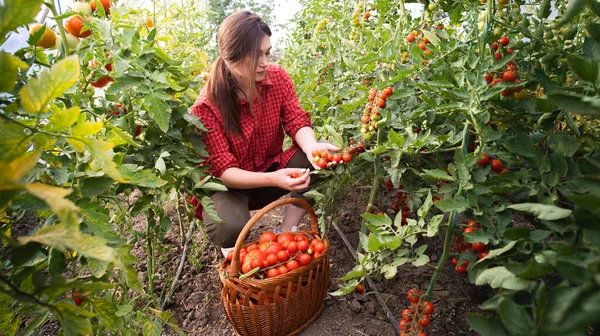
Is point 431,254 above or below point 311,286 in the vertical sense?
below

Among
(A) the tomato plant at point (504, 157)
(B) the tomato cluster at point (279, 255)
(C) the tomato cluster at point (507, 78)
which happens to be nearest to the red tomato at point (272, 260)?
(B) the tomato cluster at point (279, 255)

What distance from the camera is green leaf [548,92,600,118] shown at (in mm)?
430

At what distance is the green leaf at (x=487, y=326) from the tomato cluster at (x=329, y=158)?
0.75 m

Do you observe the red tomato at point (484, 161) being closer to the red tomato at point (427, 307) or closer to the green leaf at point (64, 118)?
the red tomato at point (427, 307)

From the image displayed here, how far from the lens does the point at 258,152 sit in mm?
1801

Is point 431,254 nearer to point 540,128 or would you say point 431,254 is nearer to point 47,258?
point 540,128

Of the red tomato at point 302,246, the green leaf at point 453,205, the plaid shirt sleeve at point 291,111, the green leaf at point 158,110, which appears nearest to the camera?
the green leaf at point 453,205

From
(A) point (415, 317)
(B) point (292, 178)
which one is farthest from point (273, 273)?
(A) point (415, 317)

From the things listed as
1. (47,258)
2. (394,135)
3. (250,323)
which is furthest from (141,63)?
(250,323)

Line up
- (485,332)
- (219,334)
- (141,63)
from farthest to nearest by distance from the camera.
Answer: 1. (219,334)
2. (141,63)
3. (485,332)

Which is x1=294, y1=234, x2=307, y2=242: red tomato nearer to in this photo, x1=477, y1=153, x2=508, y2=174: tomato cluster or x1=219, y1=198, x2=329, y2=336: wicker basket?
x1=219, y1=198, x2=329, y2=336: wicker basket

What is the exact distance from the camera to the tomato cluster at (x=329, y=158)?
1293mm

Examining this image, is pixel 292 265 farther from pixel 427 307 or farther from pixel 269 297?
pixel 427 307

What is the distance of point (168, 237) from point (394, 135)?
1.40m
